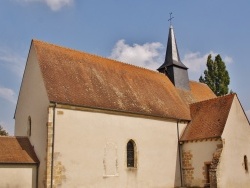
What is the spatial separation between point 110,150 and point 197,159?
6.29 m

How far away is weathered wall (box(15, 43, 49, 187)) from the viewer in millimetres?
15812

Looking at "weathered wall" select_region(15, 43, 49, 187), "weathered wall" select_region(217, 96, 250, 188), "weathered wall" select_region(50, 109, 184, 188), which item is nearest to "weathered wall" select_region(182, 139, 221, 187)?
"weathered wall" select_region(50, 109, 184, 188)

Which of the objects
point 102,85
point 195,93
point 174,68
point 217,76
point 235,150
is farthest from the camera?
point 217,76

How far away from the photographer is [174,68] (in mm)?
26484

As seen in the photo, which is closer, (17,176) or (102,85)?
(17,176)

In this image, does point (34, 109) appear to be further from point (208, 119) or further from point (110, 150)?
point (208, 119)

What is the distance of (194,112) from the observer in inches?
896

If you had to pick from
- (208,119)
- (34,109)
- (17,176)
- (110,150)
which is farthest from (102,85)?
(208,119)

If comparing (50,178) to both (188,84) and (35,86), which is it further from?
(188,84)

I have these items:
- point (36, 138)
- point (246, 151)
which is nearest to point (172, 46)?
point (246, 151)

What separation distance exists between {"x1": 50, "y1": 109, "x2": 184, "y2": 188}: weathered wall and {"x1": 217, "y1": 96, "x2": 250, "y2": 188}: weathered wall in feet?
11.1

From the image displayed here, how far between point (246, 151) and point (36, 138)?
1366 centimetres

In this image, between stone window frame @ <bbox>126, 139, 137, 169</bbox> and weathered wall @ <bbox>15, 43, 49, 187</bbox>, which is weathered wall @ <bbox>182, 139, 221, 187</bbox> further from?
weathered wall @ <bbox>15, 43, 49, 187</bbox>

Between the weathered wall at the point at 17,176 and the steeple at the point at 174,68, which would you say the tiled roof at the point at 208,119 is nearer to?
the steeple at the point at 174,68
